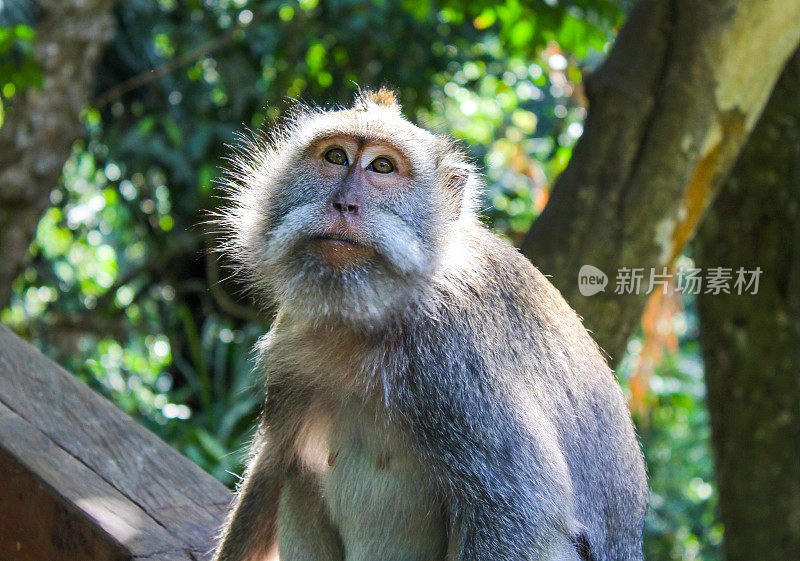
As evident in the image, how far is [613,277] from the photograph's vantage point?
3615 mm

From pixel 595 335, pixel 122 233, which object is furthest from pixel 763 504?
pixel 122 233

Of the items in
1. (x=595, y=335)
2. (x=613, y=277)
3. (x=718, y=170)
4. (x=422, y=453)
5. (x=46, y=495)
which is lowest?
(x=46, y=495)

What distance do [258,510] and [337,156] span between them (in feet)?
3.68

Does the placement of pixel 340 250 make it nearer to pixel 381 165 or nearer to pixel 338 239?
pixel 338 239

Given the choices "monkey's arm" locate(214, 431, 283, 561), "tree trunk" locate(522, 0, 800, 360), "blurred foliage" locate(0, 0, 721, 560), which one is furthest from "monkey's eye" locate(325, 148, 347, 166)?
"blurred foliage" locate(0, 0, 721, 560)

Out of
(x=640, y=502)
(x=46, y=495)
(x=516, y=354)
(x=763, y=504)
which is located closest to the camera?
(x=46, y=495)

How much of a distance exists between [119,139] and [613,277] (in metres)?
4.59

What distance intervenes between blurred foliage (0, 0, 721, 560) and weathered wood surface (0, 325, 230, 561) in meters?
2.82

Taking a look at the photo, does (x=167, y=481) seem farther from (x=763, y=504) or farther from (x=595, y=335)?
(x=763, y=504)

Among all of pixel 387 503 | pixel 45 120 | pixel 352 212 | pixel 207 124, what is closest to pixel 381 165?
pixel 352 212

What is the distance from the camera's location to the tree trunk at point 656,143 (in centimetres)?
363

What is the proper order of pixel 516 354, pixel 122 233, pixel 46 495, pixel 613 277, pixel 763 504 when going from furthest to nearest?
pixel 122 233 → pixel 763 504 → pixel 613 277 → pixel 516 354 → pixel 46 495

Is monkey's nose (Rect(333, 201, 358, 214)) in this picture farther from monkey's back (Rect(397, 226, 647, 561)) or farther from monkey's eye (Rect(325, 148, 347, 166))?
monkey's back (Rect(397, 226, 647, 561))

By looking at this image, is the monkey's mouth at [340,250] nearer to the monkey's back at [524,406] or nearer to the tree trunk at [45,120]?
the monkey's back at [524,406]
